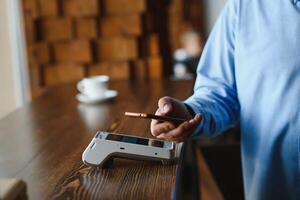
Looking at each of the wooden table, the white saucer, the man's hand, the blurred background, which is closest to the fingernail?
the man's hand

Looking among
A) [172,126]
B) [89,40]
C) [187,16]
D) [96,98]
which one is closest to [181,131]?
[172,126]

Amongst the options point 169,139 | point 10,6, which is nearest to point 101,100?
point 169,139

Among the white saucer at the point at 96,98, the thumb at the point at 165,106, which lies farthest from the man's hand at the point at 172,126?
the white saucer at the point at 96,98

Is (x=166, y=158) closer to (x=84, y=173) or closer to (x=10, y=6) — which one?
(x=84, y=173)

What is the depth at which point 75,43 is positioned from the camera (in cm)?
185

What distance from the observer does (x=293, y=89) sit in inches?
36.2

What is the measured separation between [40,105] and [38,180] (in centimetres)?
72

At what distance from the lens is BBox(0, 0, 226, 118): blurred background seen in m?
1.82

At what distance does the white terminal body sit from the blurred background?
→ 107 centimetres

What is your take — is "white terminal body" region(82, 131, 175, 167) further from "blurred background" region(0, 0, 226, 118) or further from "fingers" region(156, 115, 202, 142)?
"blurred background" region(0, 0, 226, 118)

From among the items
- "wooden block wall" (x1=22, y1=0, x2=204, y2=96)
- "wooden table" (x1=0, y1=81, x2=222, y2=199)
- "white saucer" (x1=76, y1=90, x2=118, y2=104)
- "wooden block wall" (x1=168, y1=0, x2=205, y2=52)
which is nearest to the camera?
"wooden table" (x1=0, y1=81, x2=222, y2=199)

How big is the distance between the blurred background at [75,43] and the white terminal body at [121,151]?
1.07 meters

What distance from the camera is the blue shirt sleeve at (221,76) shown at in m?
1.02

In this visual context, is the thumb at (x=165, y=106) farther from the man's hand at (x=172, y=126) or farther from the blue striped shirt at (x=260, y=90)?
the blue striped shirt at (x=260, y=90)
